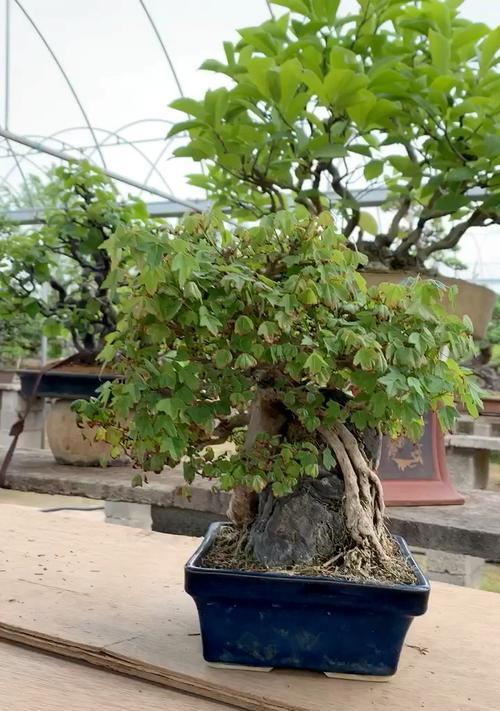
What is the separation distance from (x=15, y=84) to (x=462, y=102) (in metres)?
5.08

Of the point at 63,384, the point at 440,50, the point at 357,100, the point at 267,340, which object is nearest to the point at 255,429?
the point at 267,340

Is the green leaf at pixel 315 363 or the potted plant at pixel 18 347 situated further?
the potted plant at pixel 18 347

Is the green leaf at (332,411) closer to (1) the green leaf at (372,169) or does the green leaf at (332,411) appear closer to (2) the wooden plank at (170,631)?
(2) the wooden plank at (170,631)

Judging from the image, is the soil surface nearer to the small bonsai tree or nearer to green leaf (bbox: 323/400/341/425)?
green leaf (bbox: 323/400/341/425)

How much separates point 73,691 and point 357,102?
796 millimetres

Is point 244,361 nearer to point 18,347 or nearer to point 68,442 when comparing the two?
point 68,442

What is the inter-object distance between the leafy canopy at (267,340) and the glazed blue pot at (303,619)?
0.09m

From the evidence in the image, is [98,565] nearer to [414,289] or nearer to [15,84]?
[414,289]

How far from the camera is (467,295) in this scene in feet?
4.09

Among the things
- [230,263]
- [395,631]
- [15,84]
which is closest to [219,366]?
[230,263]

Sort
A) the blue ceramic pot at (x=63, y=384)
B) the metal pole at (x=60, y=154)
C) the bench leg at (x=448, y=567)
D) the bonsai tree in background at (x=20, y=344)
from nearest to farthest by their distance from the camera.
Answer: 1. the bench leg at (x=448, y=567)
2. the blue ceramic pot at (x=63, y=384)
3. the metal pole at (x=60, y=154)
4. the bonsai tree in background at (x=20, y=344)

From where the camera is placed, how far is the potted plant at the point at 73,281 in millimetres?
1744

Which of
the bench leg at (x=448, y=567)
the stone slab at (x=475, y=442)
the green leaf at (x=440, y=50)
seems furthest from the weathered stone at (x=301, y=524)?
the stone slab at (x=475, y=442)

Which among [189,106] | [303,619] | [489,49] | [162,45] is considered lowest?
[303,619]
